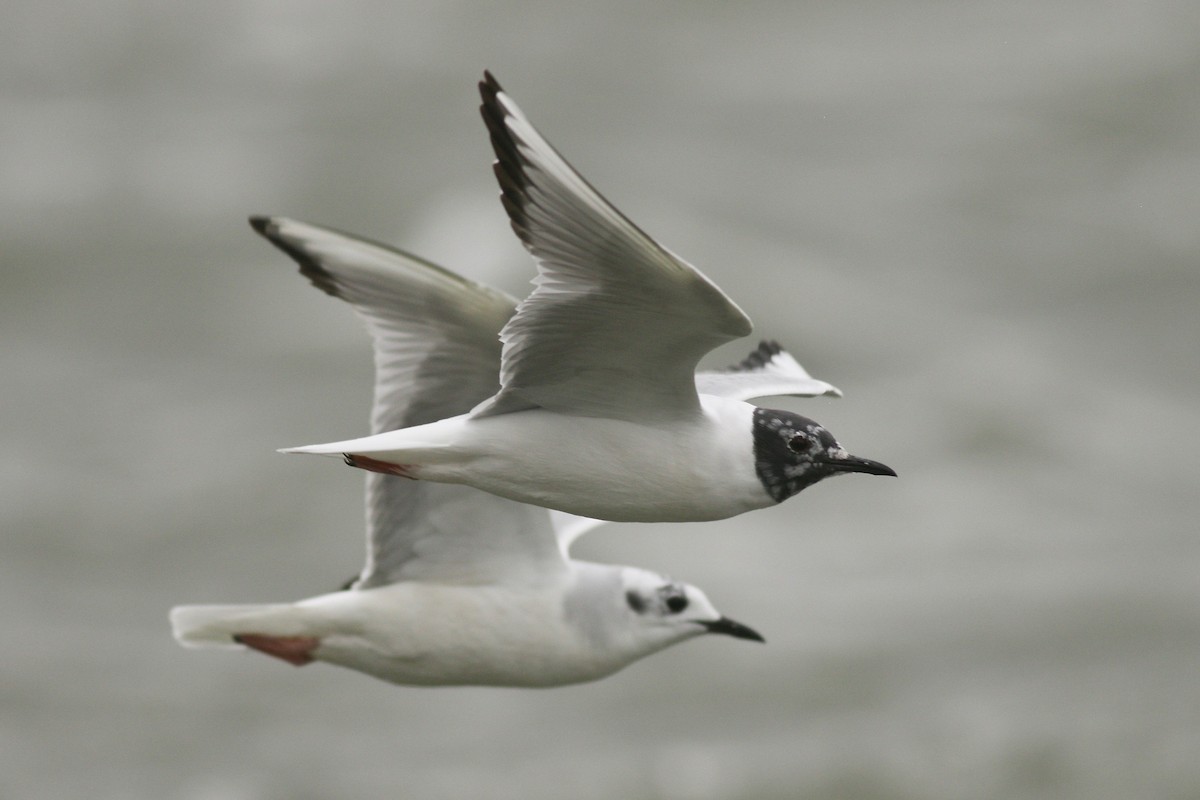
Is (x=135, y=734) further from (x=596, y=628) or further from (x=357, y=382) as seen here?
(x=596, y=628)

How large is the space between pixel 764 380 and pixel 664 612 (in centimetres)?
143

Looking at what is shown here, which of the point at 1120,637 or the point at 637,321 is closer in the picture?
the point at 637,321

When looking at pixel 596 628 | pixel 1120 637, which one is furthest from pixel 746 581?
pixel 596 628

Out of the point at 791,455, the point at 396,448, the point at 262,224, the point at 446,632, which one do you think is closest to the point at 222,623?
the point at 446,632

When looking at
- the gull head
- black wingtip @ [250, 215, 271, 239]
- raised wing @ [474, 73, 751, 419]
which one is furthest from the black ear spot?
raised wing @ [474, 73, 751, 419]

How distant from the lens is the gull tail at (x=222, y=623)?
6.70 m

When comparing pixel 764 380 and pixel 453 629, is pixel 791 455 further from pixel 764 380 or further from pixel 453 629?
pixel 453 629

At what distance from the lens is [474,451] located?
15.4 feet

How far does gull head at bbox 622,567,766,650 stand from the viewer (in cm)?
697

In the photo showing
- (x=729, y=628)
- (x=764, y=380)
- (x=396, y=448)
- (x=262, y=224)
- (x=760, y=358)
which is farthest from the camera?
(x=729, y=628)

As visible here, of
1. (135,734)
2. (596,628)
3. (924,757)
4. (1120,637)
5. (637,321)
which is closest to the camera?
(637,321)

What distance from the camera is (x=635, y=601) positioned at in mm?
6965

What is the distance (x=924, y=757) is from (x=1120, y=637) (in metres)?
2.66

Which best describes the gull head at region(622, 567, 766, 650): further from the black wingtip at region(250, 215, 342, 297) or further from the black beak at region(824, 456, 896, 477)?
the black beak at region(824, 456, 896, 477)
